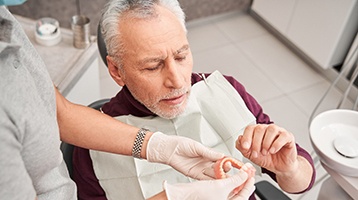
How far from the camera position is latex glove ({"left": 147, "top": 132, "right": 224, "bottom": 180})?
3.79 feet

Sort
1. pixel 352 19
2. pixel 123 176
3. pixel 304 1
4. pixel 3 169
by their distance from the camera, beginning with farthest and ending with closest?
1. pixel 304 1
2. pixel 352 19
3. pixel 123 176
4. pixel 3 169

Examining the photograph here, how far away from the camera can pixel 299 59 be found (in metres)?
3.06

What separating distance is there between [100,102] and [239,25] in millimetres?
2078

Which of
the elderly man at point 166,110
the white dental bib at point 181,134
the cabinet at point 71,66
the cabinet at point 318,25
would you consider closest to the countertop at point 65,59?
the cabinet at point 71,66

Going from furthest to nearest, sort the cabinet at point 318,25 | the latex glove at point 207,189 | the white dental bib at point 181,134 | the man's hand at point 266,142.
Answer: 1. the cabinet at point 318,25
2. the white dental bib at point 181,134
3. the man's hand at point 266,142
4. the latex glove at point 207,189

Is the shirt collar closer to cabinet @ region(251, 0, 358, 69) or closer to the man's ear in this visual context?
the man's ear

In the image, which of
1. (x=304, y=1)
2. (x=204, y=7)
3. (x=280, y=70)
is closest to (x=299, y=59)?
(x=280, y=70)

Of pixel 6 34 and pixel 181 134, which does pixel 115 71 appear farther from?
pixel 6 34

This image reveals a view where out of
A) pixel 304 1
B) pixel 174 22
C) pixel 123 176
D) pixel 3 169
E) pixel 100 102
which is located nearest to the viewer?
pixel 3 169

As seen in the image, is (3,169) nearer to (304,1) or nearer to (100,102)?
(100,102)

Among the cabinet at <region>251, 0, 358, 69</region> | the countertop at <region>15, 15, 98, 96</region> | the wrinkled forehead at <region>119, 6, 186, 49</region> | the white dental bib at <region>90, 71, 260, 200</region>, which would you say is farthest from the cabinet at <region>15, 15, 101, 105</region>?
the cabinet at <region>251, 0, 358, 69</region>

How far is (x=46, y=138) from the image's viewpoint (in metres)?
0.86

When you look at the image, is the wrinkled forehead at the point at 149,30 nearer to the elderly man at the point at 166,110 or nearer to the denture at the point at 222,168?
the elderly man at the point at 166,110

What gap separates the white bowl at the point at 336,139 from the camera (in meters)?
1.17
